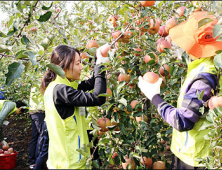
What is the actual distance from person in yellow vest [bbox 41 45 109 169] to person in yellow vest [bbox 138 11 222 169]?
0.33 metres

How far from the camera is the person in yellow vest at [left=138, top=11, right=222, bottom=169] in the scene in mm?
1016

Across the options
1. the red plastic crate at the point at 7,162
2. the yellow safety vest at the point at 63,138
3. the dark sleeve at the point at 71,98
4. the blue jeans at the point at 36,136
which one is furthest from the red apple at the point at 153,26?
the red plastic crate at the point at 7,162

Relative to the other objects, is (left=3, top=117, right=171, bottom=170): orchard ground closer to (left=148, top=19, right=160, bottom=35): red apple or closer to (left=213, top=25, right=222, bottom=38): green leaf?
(left=148, top=19, right=160, bottom=35): red apple

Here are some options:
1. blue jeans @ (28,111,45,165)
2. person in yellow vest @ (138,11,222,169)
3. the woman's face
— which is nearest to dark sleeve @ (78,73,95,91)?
the woman's face

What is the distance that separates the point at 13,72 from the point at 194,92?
79 cm

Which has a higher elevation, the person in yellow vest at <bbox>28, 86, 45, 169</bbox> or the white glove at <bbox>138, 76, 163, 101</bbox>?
the white glove at <bbox>138, 76, 163, 101</bbox>

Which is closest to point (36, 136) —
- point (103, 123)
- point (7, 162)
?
point (7, 162)

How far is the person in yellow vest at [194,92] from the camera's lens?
3.33 feet

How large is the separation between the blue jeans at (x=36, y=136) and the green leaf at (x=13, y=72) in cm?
234

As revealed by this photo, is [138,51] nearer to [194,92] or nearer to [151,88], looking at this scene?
[151,88]

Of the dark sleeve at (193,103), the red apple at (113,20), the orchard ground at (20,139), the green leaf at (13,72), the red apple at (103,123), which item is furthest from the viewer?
the orchard ground at (20,139)

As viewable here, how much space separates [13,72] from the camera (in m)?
0.71

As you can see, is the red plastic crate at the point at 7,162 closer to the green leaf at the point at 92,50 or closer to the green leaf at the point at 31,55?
the green leaf at the point at 92,50

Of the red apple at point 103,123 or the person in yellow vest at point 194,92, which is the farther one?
the red apple at point 103,123
